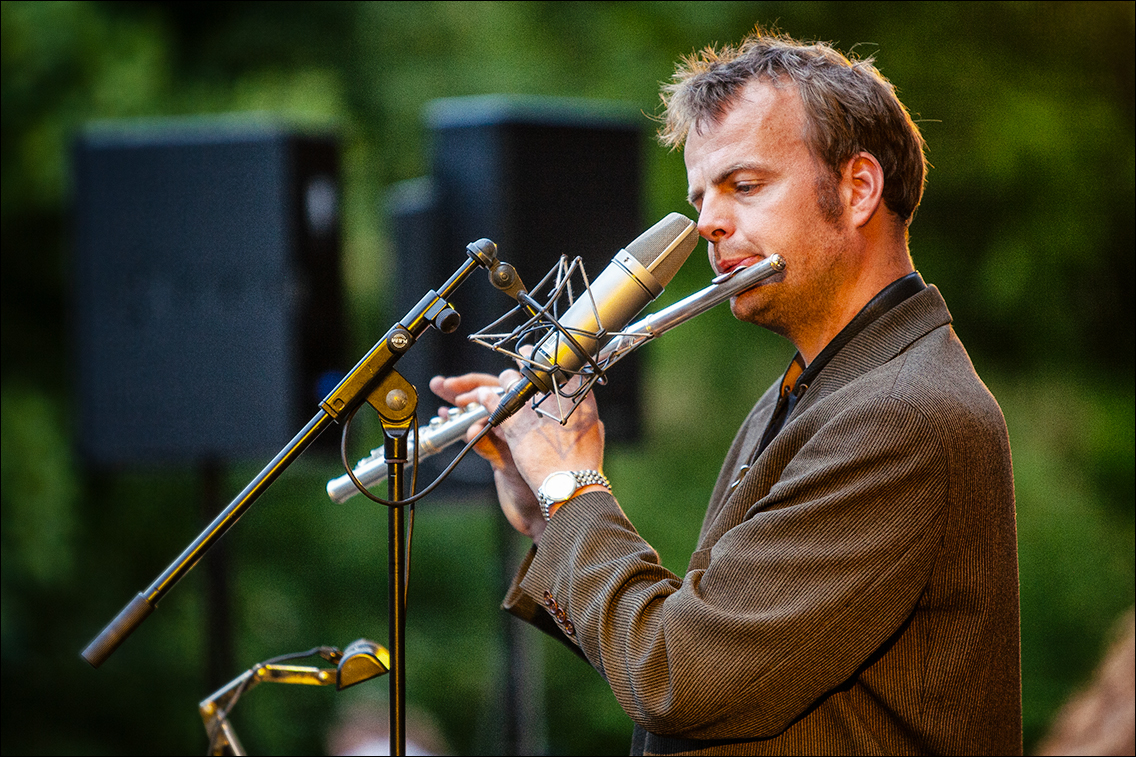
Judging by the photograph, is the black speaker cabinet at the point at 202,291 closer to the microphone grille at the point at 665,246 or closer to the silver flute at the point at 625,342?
the silver flute at the point at 625,342

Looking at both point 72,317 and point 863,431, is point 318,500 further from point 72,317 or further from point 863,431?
point 863,431

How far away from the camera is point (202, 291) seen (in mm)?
4203

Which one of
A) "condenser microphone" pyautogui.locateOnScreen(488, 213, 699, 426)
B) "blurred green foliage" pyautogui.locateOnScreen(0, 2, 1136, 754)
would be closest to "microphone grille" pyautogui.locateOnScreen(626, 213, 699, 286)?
"condenser microphone" pyautogui.locateOnScreen(488, 213, 699, 426)

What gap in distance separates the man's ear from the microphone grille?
268 mm

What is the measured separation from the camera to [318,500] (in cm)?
727

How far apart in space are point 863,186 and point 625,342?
1.52ft

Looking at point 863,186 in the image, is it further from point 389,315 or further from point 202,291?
point 389,315

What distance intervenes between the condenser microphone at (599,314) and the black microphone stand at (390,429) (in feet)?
0.38

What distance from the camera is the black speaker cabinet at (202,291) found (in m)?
4.15

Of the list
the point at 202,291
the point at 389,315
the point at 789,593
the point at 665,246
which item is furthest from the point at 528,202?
the point at 389,315

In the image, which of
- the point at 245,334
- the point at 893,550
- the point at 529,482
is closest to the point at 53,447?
the point at 245,334

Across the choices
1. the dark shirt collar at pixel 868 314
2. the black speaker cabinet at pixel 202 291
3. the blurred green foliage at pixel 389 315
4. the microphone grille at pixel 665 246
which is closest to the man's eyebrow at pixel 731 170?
the microphone grille at pixel 665 246

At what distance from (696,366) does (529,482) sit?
5.38m

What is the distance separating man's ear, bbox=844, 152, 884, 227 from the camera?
5.53ft
